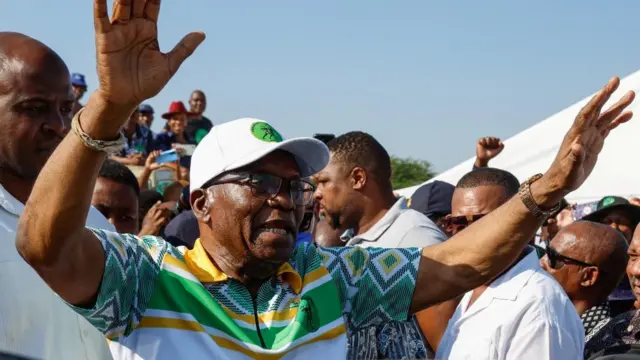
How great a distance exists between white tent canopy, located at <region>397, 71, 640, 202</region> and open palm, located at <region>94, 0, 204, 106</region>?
675 cm

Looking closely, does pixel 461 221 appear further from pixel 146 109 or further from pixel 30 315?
pixel 146 109

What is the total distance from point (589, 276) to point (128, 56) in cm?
329

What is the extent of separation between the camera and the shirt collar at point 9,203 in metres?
3.00

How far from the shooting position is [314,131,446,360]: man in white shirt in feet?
16.8

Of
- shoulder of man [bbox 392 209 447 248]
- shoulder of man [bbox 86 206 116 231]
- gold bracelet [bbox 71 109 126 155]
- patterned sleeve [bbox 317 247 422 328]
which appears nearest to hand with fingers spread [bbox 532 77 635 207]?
patterned sleeve [bbox 317 247 422 328]

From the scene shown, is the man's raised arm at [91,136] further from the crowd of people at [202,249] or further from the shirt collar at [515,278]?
the shirt collar at [515,278]

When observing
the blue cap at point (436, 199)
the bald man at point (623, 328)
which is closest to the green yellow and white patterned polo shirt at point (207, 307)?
the bald man at point (623, 328)

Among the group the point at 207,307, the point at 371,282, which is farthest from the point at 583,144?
the point at 207,307

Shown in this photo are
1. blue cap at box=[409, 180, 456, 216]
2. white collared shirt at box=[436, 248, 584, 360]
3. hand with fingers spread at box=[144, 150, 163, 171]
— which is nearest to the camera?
white collared shirt at box=[436, 248, 584, 360]

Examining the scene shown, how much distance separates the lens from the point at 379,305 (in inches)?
123

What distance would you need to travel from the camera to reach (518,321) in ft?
13.1

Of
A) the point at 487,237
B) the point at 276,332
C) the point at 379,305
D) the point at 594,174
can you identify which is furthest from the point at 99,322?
the point at 594,174

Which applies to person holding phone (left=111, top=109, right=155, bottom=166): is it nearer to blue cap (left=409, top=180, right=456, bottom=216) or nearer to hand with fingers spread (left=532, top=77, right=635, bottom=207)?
blue cap (left=409, top=180, right=456, bottom=216)

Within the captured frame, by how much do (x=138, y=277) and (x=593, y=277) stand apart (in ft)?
9.79
